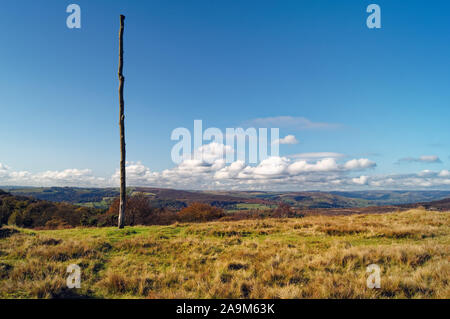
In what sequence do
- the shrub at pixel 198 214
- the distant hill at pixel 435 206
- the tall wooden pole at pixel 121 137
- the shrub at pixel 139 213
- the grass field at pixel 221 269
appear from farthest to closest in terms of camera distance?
1. the shrub at pixel 198 214
2. the distant hill at pixel 435 206
3. the shrub at pixel 139 213
4. the tall wooden pole at pixel 121 137
5. the grass field at pixel 221 269

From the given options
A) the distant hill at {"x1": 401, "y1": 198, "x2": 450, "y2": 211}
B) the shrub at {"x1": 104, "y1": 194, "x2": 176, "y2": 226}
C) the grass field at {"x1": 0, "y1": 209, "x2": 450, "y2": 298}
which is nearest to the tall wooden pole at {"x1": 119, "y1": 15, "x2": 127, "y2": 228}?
the grass field at {"x1": 0, "y1": 209, "x2": 450, "y2": 298}

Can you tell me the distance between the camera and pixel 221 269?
24.6 ft

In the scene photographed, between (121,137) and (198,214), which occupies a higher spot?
(121,137)

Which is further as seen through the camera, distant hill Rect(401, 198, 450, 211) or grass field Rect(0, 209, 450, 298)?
distant hill Rect(401, 198, 450, 211)

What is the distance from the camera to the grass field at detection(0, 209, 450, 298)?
19.0 feet

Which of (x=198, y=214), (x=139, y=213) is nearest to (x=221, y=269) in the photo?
(x=139, y=213)

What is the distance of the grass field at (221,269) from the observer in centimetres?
580

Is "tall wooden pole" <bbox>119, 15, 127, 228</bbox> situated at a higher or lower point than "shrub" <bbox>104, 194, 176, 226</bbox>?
higher

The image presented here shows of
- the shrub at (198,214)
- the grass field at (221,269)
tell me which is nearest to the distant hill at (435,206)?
the grass field at (221,269)

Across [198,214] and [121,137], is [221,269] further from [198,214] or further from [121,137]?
[198,214]

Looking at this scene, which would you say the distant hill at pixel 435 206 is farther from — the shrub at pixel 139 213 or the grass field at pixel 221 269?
the shrub at pixel 139 213

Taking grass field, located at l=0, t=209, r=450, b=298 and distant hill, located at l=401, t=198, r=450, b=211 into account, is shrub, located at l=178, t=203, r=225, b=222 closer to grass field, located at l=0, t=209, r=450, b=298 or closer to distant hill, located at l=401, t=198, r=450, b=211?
grass field, located at l=0, t=209, r=450, b=298

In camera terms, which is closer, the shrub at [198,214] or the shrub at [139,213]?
the shrub at [139,213]
